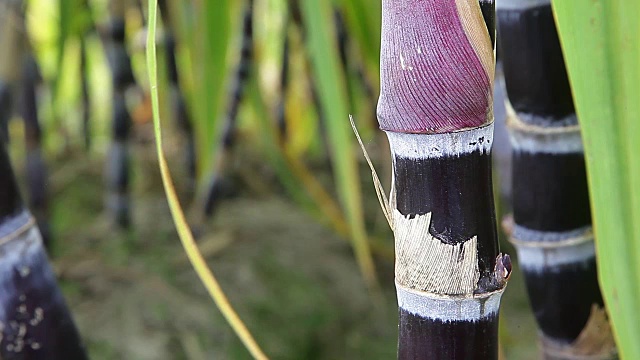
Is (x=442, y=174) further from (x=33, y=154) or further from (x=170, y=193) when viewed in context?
(x=33, y=154)

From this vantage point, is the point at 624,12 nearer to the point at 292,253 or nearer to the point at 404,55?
the point at 404,55

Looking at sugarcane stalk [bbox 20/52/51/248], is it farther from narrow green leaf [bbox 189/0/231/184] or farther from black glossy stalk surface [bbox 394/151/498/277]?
black glossy stalk surface [bbox 394/151/498/277]

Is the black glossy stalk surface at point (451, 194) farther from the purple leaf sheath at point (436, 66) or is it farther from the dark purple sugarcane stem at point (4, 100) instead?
the dark purple sugarcane stem at point (4, 100)

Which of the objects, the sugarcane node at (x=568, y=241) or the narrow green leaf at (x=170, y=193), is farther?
→ the sugarcane node at (x=568, y=241)

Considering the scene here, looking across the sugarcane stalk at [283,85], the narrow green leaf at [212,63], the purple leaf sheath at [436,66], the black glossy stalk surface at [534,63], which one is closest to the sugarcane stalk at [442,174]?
the purple leaf sheath at [436,66]

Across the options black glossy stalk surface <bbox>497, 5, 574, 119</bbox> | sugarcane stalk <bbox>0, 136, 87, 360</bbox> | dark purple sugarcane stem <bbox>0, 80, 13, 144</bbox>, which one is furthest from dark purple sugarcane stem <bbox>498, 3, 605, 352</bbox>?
dark purple sugarcane stem <bbox>0, 80, 13, 144</bbox>

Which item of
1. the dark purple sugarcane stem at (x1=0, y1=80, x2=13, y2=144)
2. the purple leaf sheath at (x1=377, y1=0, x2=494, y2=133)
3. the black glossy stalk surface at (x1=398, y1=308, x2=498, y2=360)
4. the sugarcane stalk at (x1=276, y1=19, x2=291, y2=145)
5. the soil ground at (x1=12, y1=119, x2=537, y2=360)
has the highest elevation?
the purple leaf sheath at (x1=377, y1=0, x2=494, y2=133)

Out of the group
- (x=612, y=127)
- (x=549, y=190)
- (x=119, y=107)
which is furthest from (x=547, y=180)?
(x=119, y=107)
